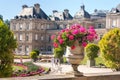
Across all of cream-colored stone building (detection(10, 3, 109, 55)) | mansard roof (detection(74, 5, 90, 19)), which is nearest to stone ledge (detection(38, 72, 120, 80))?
mansard roof (detection(74, 5, 90, 19))

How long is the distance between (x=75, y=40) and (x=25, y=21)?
170ft

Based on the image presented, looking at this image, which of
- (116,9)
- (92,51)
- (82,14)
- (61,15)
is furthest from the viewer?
(61,15)

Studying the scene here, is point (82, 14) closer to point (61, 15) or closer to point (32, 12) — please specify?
point (61, 15)

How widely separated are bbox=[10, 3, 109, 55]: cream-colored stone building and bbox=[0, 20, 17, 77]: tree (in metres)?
43.7

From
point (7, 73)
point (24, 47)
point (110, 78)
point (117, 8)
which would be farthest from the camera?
point (24, 47)

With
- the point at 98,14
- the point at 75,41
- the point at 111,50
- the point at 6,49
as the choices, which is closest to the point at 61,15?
the point at 98,14

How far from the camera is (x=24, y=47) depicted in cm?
5941

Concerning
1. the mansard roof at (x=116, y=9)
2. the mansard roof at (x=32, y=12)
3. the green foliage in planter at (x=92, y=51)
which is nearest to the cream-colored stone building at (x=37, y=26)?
the mansard roof at (x=32, y=12)

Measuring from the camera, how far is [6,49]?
14.3 metres

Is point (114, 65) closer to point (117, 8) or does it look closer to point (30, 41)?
point (117, 8)

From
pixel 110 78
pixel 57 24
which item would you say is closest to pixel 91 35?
pixel 110 78

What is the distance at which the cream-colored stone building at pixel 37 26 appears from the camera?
58562 millimetres

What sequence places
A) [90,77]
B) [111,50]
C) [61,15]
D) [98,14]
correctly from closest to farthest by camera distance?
[90,77] → [111,50] → [98,14] → [61,15]

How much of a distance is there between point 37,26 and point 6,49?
4683 centimetres
